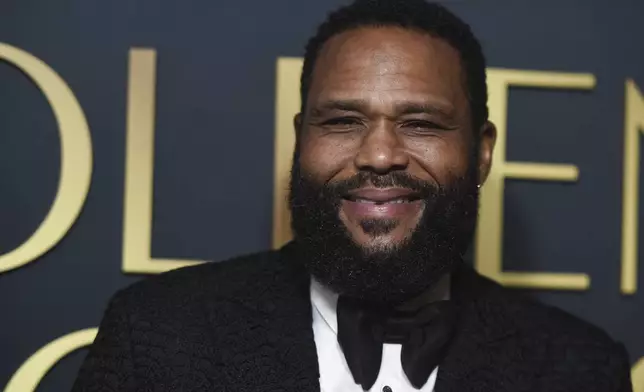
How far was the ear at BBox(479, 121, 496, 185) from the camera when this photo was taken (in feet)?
4.58

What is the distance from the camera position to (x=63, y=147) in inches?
60.8

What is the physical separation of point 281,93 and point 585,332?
2.45 ft

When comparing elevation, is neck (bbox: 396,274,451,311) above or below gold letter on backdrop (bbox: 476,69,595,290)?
below

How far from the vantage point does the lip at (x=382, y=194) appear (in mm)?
1235

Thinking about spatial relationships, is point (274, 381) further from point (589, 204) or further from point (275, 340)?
point (589, 204)

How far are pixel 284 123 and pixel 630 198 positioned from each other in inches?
30.0

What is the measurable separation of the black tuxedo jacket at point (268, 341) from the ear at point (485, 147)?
0.20 metres

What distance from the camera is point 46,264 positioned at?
1555 mm

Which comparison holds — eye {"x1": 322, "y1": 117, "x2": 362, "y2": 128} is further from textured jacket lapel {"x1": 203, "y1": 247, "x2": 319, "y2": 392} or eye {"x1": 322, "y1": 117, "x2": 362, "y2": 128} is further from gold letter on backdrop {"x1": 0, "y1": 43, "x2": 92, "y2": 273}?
gold letter on backdrop {"x1": 0, "y1": 43, "x2": 92, "y2": 273}

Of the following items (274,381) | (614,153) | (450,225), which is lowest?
(274,381)

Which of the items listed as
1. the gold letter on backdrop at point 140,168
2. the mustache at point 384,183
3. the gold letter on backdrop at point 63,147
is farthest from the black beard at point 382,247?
the gold letter on backdrop at point 63,147

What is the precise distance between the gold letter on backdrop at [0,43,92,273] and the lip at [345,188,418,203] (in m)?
0.60

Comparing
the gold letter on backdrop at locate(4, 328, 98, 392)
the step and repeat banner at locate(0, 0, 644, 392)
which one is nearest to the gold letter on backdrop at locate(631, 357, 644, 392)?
the step and repeat banner at locate(0, 0, 644, 392)

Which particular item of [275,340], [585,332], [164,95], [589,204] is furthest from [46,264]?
[589,204]
